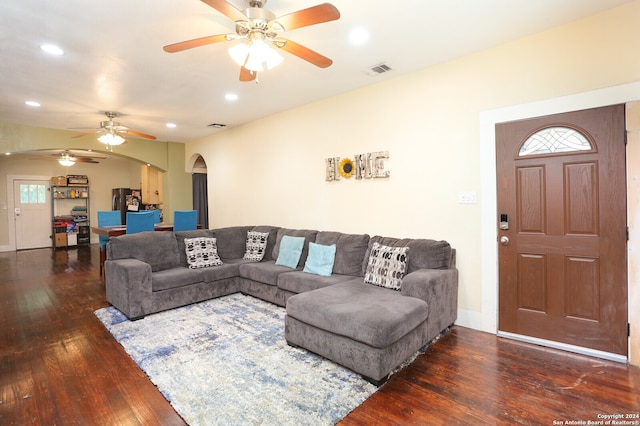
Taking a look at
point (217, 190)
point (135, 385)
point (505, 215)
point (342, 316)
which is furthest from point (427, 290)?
point (217, 190)

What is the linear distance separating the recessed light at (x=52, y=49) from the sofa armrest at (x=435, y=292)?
3869mm

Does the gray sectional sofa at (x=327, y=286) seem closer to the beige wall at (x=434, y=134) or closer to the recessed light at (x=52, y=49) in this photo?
the beige wall at (x=434, y=134)

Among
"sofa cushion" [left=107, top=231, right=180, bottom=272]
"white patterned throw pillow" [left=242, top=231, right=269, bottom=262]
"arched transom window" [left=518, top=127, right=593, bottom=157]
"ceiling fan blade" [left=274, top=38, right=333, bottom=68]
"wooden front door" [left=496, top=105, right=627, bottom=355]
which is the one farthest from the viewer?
"white patterned throw pillow" [left=242, top=231, right=269, bottom=262]

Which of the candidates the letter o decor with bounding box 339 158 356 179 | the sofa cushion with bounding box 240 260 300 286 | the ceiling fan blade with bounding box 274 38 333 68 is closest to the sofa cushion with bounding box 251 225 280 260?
the sofa cushion with bounding box 240 260 300 286

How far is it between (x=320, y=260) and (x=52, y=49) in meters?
3.41

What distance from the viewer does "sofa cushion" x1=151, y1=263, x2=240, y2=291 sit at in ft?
12.1

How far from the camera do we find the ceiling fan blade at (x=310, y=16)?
184 centimetres

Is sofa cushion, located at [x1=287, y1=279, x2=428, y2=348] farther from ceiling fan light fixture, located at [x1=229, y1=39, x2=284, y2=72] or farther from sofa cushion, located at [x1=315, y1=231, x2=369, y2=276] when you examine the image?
ceiling fan light fixture, located at [x1=229, y1=39, x2=284, y2=72]

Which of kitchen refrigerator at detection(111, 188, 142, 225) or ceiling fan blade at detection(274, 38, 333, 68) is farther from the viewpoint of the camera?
kitchen refrigerator at detection(111, 188, 142, 225)

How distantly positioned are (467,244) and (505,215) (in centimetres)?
46

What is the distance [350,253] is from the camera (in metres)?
3.76

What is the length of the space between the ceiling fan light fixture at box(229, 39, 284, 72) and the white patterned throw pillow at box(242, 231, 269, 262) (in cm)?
285

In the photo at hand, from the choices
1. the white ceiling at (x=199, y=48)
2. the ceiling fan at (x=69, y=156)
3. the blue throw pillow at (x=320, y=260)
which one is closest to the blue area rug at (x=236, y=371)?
the blue throw pillow at (x=320, y=260)

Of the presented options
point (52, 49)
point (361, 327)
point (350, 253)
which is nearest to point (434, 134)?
point (350, 253)
